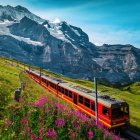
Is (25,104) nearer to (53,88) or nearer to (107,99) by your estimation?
(107,99)

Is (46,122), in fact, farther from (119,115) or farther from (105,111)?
(119,115)

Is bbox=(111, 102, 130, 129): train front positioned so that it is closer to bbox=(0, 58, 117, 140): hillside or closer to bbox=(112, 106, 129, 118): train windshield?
bbox=(112, 106, 129, 118): train windshield

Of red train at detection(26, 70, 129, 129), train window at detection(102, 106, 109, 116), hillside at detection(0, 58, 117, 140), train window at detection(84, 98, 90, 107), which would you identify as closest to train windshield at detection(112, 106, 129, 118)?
red train at detection(26, 70, 129, 129)

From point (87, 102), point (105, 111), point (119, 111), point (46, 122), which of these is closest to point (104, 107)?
point (105, 111)

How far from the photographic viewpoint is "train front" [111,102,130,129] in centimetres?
3150

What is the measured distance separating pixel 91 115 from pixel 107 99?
3001 millimetres

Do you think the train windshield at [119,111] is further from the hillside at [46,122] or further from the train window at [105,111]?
the hillside at [46,122]

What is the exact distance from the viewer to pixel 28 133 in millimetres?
10750

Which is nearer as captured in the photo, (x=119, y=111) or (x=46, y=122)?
(x=46, y=122)

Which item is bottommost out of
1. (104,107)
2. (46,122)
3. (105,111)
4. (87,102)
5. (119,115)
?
(119,115)

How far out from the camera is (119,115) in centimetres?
3225

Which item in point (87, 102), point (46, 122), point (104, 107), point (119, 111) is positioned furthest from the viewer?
point (87, 102)

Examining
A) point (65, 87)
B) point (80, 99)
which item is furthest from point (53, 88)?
point (80, 99)

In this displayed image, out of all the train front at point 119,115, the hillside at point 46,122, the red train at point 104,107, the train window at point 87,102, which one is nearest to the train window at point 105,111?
the red train at point 104,107
